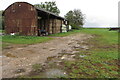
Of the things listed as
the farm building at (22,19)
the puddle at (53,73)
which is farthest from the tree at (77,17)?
the puddle at (53,73)

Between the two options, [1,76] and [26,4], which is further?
[26,4]

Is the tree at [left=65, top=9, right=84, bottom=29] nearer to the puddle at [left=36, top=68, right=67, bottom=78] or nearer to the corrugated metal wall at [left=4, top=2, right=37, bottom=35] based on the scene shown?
the corrugated metal wall at [left=4, top=2, right=37, bottom=35]

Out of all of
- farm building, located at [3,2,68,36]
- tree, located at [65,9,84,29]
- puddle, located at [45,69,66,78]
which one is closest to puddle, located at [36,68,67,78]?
puddle, located at [45,69,66,78]

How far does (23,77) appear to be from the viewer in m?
3.82

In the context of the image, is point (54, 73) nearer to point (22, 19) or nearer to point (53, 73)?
point (53, 73)

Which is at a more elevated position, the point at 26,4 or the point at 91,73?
the point at 26,4

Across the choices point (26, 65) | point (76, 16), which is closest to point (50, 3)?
point (76, 16)

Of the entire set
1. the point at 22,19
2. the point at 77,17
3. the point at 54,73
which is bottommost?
the point at 54,73

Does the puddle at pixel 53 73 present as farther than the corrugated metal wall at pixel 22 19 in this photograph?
No

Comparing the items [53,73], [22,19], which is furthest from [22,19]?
[53,73]

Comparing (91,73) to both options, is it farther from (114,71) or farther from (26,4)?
(26,4)

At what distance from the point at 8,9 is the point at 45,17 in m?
6.92

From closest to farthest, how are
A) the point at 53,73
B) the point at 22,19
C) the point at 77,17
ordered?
the point at 53,73
the point at 22,19
the point at 77,17

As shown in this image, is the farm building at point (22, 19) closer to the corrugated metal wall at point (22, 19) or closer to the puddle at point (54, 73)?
the corrugated metal wall at point (22, 19)
